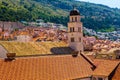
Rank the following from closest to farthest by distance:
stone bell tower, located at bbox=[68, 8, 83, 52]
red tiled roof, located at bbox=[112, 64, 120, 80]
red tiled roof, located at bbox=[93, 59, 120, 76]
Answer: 1. red tiled roof, located at bbox=[112, 64, 120, 80]
2. red tiled roof, located at bbox=[93, 59, 120, 76]
3. stone bell tower, located at bbox=[68, 8, 83, 52]

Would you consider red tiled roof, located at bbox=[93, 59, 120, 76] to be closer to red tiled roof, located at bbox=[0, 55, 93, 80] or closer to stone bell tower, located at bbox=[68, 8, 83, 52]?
red tiled roof, located at bbox=[0, 55, 93, 80]

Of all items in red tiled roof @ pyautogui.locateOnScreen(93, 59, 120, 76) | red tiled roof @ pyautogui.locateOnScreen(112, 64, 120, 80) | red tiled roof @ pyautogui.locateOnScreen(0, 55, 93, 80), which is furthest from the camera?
red tiled roof @ pyautogui.locateOnScreen(93, 59, 120, 76)

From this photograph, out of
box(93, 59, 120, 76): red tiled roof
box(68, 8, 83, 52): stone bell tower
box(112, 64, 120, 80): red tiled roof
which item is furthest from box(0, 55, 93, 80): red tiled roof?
box(68, 8, 83, 52): stone bell tower

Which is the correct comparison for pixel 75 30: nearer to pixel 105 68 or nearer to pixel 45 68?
pixel 105 68

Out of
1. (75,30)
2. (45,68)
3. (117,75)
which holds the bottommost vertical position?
(117,75)

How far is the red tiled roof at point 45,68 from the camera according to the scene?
37.2 meters

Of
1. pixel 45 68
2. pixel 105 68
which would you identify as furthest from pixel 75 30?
pixel 45 68

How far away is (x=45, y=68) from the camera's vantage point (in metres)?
41.5

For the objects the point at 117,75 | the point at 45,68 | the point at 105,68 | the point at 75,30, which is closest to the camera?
the point at 45,68

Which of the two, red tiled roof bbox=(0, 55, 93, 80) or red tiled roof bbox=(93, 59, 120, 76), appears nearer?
red tiled roof bbox=(0, 55, 93, 80)

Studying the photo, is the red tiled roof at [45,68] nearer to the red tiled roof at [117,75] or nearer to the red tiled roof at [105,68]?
the red tiled roof at [105,68]

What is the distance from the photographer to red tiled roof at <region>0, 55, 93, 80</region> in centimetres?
3722

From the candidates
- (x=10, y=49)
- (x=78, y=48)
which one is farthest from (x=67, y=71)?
(x=78, y=48)

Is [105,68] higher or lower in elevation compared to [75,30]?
lower
